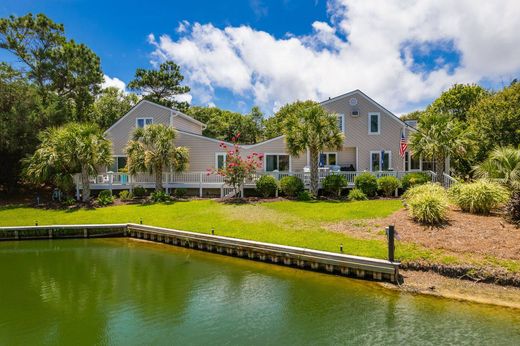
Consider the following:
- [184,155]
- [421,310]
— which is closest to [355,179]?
[184,155]

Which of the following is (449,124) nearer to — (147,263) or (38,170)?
(147,263)

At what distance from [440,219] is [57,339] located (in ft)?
43.6

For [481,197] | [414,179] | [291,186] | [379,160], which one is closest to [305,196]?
[291,186]

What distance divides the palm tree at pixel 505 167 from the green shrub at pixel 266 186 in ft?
37.7

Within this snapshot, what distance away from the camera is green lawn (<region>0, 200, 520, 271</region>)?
12273 millimetres

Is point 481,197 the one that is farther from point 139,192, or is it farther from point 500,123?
point 139,192

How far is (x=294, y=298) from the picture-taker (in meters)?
9.88

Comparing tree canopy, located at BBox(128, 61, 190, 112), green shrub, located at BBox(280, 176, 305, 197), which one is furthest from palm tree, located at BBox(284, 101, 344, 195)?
tree canopy, located at BBox(128, 61, 190, 112)

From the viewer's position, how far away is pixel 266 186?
2166 centimetres

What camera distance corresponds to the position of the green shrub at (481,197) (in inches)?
547

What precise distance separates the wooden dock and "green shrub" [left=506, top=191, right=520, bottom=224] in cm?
584

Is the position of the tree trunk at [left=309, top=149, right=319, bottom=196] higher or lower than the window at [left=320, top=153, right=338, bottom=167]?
lower

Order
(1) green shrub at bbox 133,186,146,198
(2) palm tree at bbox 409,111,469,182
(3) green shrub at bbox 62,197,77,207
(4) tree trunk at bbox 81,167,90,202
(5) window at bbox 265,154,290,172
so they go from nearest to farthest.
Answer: (2) palm tree at bbox 409,111,469,182, (3) green shrub at bbox 62,197,77,207, (4) tree trunk at bbox 81,167,90,202, (1) green shrub at bbox 133,186,146,198, (5) window at bbox 265,154,290,172

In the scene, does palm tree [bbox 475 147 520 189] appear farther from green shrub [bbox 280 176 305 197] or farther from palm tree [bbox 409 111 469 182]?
green shrub [bbox 280 176 305 197]
